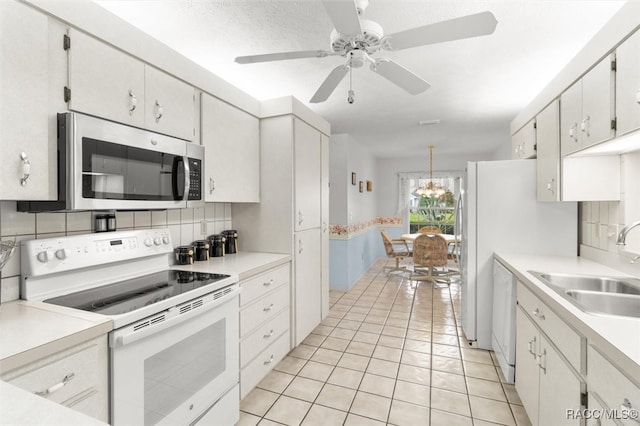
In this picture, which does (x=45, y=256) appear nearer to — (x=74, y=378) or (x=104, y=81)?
(x=74, y=378)

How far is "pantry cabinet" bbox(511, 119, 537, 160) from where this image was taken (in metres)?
2.71

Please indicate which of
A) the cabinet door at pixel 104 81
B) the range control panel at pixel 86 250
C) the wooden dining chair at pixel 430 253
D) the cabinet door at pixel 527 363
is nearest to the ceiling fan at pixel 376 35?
the cabinet door at pixel 104 81

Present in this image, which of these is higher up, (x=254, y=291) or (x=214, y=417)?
(x=254, y=291)

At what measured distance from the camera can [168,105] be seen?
1.88 metres

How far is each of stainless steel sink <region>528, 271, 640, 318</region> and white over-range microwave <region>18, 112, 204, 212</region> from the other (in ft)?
6.87

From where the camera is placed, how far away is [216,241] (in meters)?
2.53

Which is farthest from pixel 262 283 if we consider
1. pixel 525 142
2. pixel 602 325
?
pixel 525 142

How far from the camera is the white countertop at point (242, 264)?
204cm

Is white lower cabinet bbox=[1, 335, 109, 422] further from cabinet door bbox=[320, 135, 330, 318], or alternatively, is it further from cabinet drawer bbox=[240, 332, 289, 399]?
cabinet door bbox=[320, 135, 330, 318]

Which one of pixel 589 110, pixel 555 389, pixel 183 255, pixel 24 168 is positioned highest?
pixel 589 110

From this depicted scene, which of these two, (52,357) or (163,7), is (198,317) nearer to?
(52,357)

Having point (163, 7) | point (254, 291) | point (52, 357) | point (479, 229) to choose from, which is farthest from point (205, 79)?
point (479, 229)

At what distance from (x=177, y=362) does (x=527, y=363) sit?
190cm

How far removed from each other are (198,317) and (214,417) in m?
0.56
